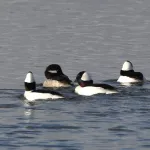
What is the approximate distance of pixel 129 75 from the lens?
126 ft

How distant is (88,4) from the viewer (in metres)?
63.1

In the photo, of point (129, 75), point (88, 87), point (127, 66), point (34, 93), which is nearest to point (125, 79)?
point (129, 75)

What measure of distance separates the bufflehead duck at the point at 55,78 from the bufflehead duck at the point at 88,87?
0.91 metres

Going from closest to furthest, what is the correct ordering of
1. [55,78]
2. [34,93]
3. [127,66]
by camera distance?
[34,93] → [55,78] → [127,66]

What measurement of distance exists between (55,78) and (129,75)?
274cm

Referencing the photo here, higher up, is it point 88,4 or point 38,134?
point 88,4

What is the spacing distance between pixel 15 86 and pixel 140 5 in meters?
26.9

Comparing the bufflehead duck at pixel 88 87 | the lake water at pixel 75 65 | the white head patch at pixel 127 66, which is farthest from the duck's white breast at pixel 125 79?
the bufflehead duck at pixel 88 87

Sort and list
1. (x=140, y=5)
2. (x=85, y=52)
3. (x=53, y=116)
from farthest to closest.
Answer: (x=140, y=5) < (x=85, y=52) < (x=53, y=116)

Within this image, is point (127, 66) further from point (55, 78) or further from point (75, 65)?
point (75, 65)

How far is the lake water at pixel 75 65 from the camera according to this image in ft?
91.2

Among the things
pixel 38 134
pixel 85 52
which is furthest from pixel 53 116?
pixel 85 52

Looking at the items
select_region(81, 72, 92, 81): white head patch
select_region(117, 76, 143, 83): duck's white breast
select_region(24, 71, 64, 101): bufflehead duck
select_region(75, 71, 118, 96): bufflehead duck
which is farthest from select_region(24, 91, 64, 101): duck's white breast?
select_region(117, 76, 143, 83): duck's white breast

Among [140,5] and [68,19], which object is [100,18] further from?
[140,5]
